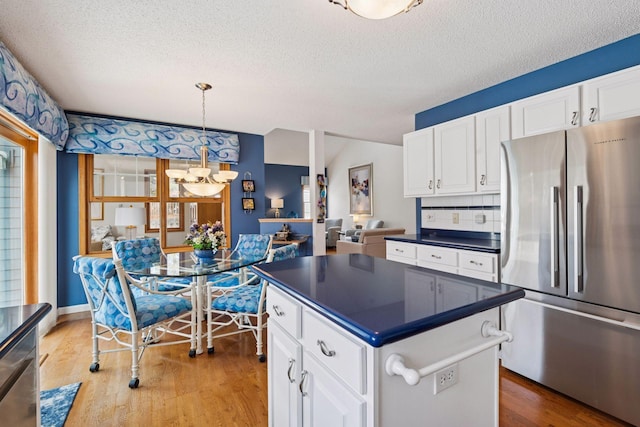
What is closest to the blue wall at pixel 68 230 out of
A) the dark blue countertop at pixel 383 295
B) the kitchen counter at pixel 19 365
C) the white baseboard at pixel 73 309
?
the white baseboard at pixel 73 309

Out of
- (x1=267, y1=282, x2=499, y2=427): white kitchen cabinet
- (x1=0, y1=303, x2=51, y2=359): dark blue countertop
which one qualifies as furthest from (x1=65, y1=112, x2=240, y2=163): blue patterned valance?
(x1=267, y1=282, x2=499, y2=427): white kitchen cabinet

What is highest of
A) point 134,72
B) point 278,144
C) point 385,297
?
point 278,144

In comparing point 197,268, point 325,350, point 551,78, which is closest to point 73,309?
point 197,268

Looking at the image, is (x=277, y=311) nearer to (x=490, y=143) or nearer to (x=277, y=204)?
(x=490, y=143)

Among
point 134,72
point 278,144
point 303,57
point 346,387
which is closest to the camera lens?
point 346,387

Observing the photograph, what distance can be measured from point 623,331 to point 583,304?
211mm

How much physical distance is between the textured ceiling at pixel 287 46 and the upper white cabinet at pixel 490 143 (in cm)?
37

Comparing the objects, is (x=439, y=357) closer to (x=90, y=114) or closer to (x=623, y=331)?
(x=623, y=331)

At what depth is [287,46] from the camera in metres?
2.17

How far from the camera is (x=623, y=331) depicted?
1755 millimetres

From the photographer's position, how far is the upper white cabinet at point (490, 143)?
2631 mm

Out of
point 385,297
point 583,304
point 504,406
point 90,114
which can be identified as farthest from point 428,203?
point 90,114

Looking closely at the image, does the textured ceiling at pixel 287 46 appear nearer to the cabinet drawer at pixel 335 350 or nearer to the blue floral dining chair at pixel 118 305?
the blue floral dining chair at pixel 118 305

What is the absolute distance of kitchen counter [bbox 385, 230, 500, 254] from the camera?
2559 mm
